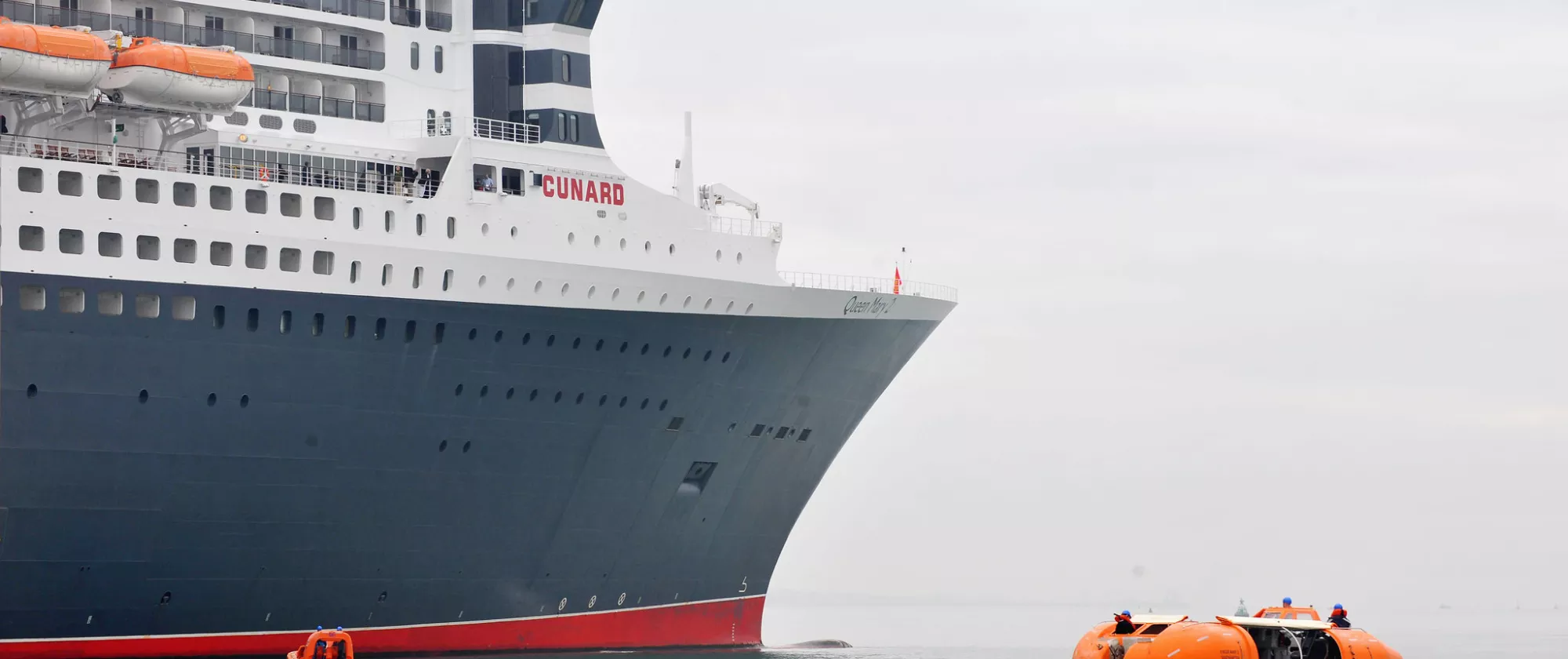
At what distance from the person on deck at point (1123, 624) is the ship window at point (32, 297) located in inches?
839

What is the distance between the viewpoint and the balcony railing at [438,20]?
148ft

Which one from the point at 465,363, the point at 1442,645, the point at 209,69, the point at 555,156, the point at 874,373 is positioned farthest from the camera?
the point at 1442,645

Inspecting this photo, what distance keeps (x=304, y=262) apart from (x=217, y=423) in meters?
3.83

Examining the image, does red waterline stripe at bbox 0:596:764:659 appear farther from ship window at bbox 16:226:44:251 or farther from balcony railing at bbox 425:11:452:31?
balcony railing at bbox 425:11:452:31

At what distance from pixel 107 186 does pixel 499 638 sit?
46.7 feet

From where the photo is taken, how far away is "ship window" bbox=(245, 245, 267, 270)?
123 feet

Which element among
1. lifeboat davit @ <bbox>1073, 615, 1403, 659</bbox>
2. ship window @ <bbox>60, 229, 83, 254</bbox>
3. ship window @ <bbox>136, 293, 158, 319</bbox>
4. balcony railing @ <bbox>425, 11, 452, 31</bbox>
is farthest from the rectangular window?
lifeboat davit @ <bbox>1073, 615, 1403, 659</bbox>

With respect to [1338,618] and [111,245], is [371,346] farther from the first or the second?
[1338,618]

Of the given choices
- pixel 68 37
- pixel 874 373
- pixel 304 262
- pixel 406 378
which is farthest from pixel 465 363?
pixel 874 373

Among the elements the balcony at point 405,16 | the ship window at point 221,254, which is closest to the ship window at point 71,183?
the ship window at point 221,254

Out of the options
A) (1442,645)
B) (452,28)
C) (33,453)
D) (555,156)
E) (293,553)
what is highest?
(452,28)

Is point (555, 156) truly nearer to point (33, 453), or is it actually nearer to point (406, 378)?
point (406, 378)

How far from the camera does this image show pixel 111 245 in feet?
118

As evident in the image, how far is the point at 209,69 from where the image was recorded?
3738 cm
